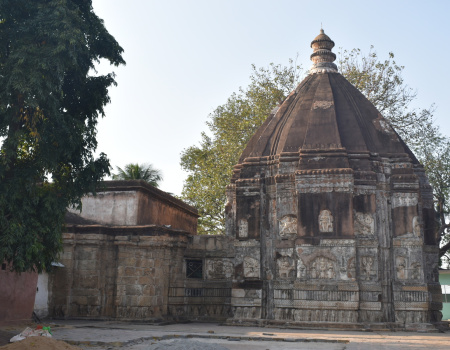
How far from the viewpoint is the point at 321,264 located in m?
14.2

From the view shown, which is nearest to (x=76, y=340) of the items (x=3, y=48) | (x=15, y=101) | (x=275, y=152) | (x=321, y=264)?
(x=15, y=101)

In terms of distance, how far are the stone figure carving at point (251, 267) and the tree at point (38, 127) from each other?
579 cm

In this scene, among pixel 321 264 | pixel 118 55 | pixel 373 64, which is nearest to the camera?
pixel 118 55

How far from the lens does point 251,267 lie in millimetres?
15203

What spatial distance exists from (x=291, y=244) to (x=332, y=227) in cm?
134

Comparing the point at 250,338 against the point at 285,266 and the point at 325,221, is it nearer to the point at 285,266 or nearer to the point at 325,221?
the point at 285,266

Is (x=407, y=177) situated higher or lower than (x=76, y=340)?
higher

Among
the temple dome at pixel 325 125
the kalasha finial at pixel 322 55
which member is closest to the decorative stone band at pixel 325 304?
the temple dome at pixel 325 125

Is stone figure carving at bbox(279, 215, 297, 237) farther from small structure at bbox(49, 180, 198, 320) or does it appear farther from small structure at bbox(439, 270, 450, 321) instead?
small structure at bbox(439, 270, 450, 321)

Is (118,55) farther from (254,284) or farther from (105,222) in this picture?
(254,284)

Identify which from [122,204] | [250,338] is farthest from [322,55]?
[250,338]

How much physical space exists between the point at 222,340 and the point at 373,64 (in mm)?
18263

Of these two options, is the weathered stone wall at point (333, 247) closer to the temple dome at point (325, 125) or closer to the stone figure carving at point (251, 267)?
the stone figure carving at point (251, 267)

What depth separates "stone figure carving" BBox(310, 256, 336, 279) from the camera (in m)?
14.1
